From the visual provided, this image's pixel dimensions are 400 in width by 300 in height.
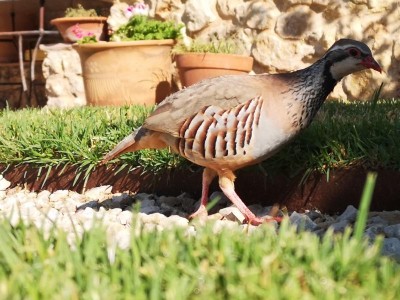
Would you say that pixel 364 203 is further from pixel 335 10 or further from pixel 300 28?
pixel 300 28

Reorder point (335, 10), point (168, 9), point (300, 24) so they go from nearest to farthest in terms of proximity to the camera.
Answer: point (335, 10) < point (300, 24) < point (168, 9)

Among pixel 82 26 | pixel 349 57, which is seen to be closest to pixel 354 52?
pixel 349 57

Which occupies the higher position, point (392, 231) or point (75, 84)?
point (392, 231)

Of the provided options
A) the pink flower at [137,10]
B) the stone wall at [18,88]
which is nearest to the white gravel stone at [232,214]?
the pink flower at [137,10]

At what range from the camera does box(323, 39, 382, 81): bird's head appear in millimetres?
3955

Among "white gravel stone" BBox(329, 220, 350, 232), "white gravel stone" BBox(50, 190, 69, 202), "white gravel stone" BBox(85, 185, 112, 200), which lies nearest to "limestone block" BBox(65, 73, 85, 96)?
"white gravel stone" BBox(50, 190, 69, 202)

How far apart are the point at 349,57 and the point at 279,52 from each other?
3916mm

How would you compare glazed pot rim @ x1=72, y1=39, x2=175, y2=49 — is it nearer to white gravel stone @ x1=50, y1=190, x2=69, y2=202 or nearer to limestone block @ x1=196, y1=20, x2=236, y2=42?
limestone block @ x1=196, y1=20, x2=236, y2=42

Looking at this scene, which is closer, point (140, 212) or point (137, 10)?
point (140, 212)

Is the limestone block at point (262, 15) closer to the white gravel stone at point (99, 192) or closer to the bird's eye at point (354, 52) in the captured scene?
the white gravel stone at point (99, 192)

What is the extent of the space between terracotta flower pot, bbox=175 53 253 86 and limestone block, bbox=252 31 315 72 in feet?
1.07

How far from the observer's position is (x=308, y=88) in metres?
3.94

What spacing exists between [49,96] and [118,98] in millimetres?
1530

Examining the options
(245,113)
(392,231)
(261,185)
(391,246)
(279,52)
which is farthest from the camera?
(279,52)
